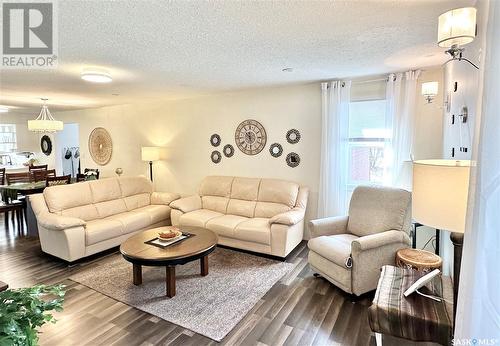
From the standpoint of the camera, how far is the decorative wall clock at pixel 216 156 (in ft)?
16.6

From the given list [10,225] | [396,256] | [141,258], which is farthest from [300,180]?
[10,225]

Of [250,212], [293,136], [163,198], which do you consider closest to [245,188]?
[250,212]

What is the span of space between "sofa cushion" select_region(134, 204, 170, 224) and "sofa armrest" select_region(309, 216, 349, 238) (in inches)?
107

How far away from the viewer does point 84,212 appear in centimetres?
407

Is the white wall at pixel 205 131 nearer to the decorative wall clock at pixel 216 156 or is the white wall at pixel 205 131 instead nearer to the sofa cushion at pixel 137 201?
the decorative wall clock at pixel 216 156

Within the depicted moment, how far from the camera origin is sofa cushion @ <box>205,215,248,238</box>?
3.84 meters

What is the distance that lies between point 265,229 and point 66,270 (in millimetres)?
2546

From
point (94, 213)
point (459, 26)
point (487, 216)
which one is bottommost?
point (94, 213)

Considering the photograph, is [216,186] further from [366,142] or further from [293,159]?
[366,142]

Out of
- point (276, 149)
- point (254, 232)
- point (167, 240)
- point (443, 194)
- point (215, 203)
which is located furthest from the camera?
point (215, 203)

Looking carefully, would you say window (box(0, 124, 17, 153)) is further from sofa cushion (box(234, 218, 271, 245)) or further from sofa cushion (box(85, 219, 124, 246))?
sofa cushion (box(234, 218, 271, 245))

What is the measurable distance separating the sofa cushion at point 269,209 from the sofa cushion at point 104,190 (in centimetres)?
248

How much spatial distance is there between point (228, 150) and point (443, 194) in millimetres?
3973

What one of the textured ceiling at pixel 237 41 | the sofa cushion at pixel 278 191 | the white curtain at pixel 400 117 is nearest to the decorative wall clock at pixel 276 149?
the sofa cushion at pixel 278 191
